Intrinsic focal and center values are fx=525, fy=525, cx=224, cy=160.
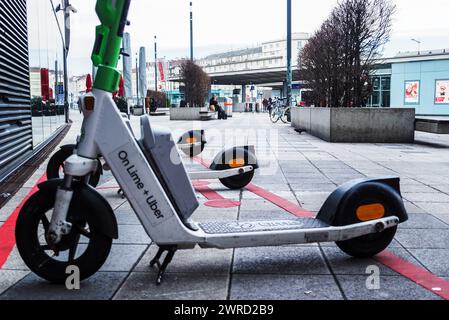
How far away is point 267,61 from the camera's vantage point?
129500 mm

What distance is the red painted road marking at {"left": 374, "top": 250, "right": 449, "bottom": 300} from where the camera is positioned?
3152 millimetres

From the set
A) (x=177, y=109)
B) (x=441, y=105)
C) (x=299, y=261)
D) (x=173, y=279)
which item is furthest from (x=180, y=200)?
(x=441, y=105)

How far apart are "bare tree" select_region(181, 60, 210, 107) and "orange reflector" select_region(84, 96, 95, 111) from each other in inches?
1139

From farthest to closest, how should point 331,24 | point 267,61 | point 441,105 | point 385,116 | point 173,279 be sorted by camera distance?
point 267,61 → point 441,105 → point 331,24 → point 385,116 → point 173,279

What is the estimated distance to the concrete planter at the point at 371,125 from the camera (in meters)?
14.2

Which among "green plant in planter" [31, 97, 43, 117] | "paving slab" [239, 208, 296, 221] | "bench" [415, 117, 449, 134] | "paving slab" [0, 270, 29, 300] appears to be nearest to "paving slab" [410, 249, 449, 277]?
"paving slab" [239, 208, 296, 221]

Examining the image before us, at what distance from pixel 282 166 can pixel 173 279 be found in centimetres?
616

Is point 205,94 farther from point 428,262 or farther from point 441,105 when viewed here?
point 428,262

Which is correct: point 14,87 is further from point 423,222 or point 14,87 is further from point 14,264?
point 423,222

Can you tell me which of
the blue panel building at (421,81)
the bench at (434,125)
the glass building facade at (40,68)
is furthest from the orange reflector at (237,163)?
the blue panel building at (421,81)

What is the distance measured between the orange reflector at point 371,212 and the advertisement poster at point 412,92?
40.9 meters

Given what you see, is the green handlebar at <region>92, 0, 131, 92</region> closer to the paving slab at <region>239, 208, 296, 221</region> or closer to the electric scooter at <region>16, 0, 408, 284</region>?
the electric scooter at <region>16, 0, 408, 284</region>

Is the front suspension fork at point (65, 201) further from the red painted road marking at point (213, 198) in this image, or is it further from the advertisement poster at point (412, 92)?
the advertisement poster at point (412, 92)

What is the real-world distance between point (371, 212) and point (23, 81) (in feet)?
29.9
